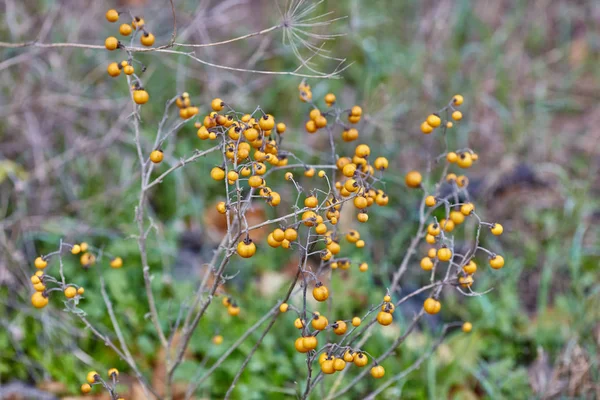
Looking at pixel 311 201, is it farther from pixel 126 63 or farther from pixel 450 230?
pixel 126 63

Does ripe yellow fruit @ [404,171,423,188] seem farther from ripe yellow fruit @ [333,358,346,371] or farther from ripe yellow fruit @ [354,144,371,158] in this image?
ripe yellow fruit @ [333,358,346,371]

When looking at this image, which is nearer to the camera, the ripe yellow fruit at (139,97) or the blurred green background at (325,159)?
the ripe yellow fruit at (139,97)

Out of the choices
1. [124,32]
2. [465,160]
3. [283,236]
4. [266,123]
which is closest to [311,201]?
[283,236]

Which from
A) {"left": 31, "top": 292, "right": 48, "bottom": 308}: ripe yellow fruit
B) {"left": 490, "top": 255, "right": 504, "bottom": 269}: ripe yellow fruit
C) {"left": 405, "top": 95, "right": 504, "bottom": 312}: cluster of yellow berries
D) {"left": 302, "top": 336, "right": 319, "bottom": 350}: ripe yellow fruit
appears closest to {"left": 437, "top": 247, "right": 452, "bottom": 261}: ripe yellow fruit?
{"left": 405, "top": 95, "right": 504, "bottom": 312}: cluster of yellow berries

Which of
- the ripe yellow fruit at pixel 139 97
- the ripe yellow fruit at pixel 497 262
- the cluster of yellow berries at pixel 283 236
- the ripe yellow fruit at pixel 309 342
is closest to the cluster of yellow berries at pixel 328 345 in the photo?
the ripe yellow fruit at pixel 309 342

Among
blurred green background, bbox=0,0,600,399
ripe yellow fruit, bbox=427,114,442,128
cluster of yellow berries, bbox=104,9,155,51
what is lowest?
blurred green background, bbox=0,0,600,399

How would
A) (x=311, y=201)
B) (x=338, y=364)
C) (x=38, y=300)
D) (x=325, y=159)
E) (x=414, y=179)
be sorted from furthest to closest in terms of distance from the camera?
(x=325, y=159) < (x=414, y=179) < (x=38, y=300) < (x=311, y=201) < (x=338, y=364)

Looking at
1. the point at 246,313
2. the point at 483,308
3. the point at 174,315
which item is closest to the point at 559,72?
the point at 483,308

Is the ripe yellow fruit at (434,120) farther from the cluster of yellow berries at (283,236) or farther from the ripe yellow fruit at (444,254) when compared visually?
the cluster of yellow berries at (283,236)
